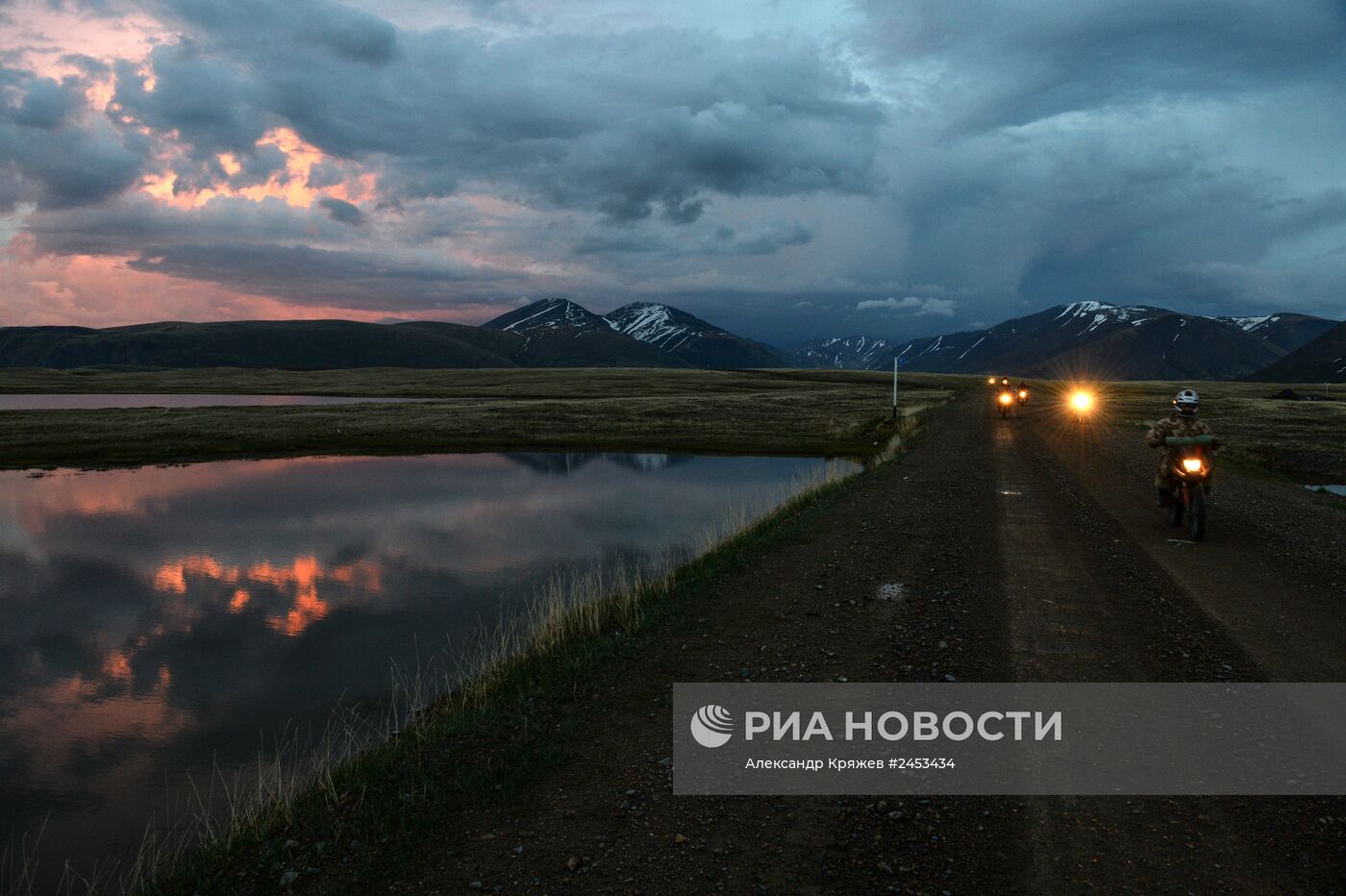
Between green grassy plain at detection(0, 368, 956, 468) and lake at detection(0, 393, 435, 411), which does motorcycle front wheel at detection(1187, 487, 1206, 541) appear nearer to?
green grassy plain at detection(0, 368, 956, 468)

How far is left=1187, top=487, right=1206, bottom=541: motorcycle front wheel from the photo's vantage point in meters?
15.2

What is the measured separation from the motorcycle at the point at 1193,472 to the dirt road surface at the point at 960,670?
59 centimetres

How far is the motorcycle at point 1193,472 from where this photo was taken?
1524 centimetres

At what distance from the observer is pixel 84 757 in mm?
10805

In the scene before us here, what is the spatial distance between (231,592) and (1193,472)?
2448 centimetres

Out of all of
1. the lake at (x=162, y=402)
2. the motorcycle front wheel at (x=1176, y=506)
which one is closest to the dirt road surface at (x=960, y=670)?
the motorcycle front wheel at (x=1176, y=506)

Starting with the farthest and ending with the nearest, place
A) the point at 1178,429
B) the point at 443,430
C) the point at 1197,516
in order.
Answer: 1. the point at 443,430
2. the point at 1178,429
3. the point at 1197,516

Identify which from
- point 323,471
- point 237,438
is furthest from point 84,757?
point 237,438

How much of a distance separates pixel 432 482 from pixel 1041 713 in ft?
111

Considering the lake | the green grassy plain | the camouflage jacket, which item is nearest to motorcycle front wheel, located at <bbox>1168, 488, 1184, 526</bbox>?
the camouflage jacket

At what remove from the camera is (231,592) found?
18.9 metres

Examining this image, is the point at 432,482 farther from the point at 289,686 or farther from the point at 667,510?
the point at 289,686

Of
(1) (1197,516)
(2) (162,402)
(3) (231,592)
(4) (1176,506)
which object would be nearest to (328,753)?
(3) (231,592)

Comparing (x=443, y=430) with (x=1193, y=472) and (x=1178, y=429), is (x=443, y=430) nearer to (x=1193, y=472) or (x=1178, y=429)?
(x=1178, y=429)
